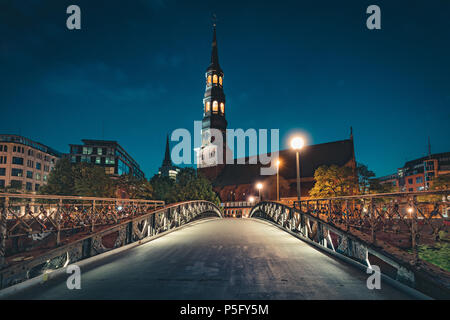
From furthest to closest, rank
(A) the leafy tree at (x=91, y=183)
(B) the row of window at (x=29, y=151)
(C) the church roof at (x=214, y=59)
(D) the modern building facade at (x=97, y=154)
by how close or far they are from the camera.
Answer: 1. (D) the modern building facade at (x=97, y=154)
2. (C) the church roof at (x=214, y=59)
3. (B) the row of window at (x=29, y=151)
4. (A) the leafy tree at (x=91, y=183)

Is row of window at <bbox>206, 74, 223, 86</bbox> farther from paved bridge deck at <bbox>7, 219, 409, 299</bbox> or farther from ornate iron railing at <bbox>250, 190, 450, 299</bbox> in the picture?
paved bridge deck at <bbox>7, 219, 409, 299</bbox>

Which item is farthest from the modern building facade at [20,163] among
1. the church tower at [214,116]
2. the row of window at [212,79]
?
the row of window at [212,79]

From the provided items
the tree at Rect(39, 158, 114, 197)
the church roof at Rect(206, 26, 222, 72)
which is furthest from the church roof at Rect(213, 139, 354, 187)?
the tree at Rect(39, 158, 114, 197)

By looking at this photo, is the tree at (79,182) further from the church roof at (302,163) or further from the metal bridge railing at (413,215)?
the church roof at (302,163)

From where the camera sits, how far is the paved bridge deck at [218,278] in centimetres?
453

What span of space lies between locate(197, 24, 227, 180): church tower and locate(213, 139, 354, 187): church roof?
6.13 metres

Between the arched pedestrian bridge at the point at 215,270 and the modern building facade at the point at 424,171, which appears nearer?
the arched pedestrian bridge at the point at 215,270

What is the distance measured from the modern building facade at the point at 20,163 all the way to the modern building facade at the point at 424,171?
110m

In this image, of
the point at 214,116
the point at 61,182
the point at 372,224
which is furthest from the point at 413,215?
the point at 214,116

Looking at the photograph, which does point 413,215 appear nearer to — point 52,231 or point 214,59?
point 52,231

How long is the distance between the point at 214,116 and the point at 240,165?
18.5 m

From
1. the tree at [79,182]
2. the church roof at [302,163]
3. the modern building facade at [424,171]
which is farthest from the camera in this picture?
the modern building facade at [424,171]

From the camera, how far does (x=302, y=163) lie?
66000 mm

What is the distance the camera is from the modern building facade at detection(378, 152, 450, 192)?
87.1 meters
